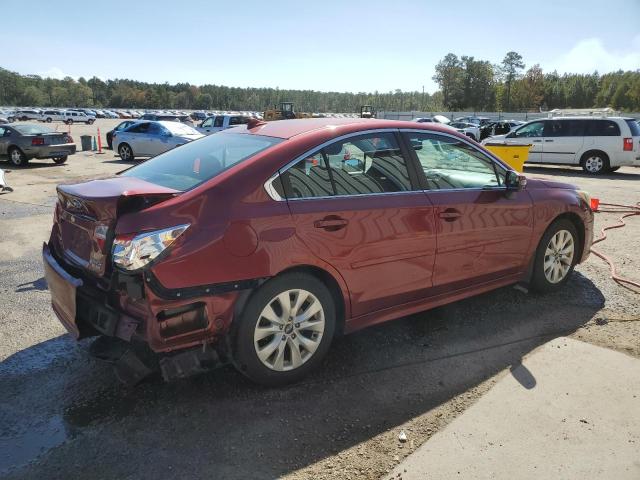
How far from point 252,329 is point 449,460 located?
4.15 ft

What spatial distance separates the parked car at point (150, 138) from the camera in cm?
1742

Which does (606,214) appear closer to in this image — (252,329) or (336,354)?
(336,354)

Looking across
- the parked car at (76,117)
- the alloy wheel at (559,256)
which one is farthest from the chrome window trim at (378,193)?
the parked car at (76,117)

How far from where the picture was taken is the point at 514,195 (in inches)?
166

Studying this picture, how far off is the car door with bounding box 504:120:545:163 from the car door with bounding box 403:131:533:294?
13.1 m

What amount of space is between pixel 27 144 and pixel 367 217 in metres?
16.1

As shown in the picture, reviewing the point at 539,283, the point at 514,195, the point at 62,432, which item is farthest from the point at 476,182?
the point at 62,432

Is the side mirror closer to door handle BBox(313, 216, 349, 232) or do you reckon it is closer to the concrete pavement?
the concrete pavement

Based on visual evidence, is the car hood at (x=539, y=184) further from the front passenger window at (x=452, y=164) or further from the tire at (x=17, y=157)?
the tire at (x=17, y=157)

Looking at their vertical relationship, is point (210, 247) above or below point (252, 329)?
above

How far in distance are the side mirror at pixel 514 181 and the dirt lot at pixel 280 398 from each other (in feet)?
3.61

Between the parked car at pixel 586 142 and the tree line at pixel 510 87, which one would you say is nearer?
the parked car at pixel 586 142

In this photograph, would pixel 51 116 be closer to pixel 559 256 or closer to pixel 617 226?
pixel 617 226

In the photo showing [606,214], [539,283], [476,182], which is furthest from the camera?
[606,214]
